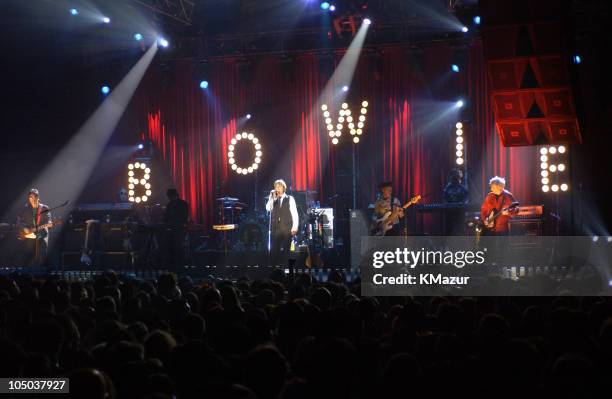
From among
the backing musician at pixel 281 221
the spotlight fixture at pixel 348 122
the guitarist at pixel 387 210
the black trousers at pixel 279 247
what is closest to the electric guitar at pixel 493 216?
the guitarist at pixel 387 210

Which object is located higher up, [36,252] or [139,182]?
[139,182]

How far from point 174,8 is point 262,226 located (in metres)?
5.99

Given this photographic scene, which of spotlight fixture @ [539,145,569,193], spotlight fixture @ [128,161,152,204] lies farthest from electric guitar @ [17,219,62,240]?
spotlight fixture @ [539,145,569,193]

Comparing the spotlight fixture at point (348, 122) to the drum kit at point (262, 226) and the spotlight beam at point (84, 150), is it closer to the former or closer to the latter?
the drum kit at point (262, 226)

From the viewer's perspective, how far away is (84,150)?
18344 mm

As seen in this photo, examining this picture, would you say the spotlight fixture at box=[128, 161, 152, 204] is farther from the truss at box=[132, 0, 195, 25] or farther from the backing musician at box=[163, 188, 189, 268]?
the backing musician at box=[163, 188, 189, 268]

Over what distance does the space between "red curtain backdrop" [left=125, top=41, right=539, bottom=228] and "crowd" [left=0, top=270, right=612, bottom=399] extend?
10.6 m

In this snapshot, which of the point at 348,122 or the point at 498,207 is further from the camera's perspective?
the point at 348,122

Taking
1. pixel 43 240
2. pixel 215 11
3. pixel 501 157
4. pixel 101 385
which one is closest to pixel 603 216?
pixel 501 157

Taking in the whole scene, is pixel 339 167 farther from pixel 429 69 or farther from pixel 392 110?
pixel 429 69

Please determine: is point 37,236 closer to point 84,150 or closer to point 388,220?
point 84,150

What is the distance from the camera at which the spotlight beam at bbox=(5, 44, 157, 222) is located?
58.7 ft

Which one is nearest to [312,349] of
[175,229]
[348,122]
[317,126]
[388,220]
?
[388,220]

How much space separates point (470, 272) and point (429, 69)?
722 cm
